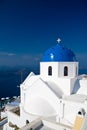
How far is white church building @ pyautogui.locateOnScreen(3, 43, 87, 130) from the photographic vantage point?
Result: 16.5 metres

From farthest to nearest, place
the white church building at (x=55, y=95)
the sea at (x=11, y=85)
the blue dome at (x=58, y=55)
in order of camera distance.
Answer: the sea at (x=11, y=85) → the blue dome at (x=58, y=55) → the white church building at (x=55, y=95)

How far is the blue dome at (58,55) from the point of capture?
19767mm

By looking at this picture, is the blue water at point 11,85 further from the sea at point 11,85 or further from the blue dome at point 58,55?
the blue dome at point 58,55

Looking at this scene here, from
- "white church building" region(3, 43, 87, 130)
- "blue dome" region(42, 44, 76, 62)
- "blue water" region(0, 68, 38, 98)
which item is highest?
"blue dome" region(42, 44, 76, 62)

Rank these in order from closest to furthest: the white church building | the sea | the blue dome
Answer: the white church building
the blue dome
the sea

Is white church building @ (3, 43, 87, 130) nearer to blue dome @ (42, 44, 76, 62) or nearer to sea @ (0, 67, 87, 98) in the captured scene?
blue dome @ (42, 44, 76, 62)

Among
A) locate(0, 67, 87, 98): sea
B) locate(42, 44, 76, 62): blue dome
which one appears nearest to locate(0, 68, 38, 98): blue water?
locate(0, 67, 87, 98): sea

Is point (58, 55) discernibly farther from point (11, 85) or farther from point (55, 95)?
point (11, 85)

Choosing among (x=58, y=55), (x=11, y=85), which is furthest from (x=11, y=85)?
(x=58, y=55)

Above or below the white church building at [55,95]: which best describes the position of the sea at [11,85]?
below

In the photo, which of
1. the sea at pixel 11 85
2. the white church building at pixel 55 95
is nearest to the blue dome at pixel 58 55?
the white church building at pixel 55 95

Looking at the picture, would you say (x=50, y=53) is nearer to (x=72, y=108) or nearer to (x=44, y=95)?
(x=44, y=95)

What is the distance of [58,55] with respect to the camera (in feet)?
65.1

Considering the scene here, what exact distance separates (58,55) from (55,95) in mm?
4781
